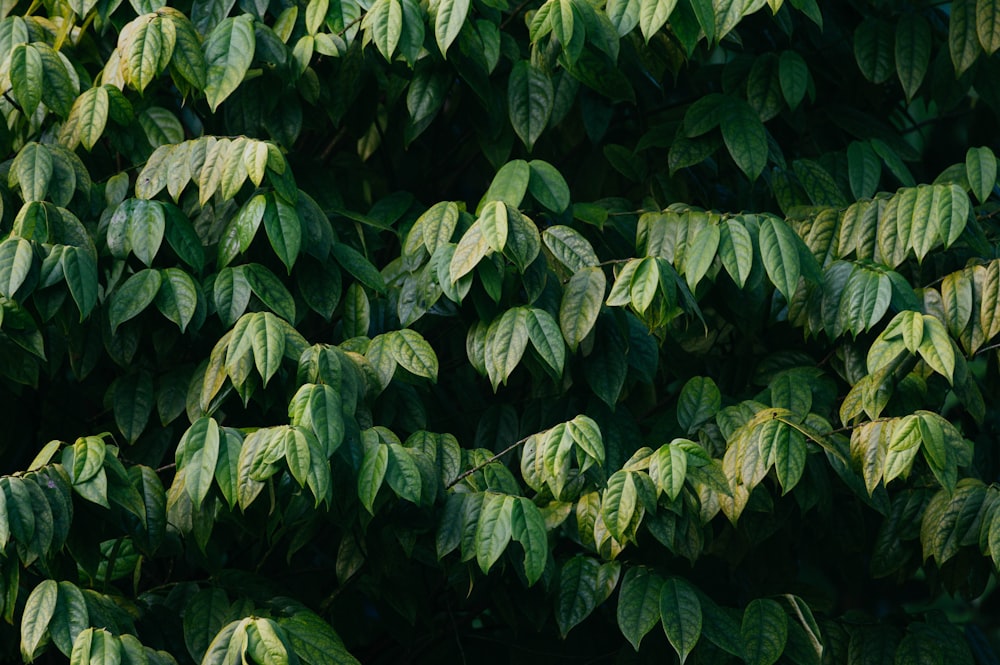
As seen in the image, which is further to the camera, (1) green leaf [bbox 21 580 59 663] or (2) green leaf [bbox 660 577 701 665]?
(2) green leaf [bbox 660 577 701 665]

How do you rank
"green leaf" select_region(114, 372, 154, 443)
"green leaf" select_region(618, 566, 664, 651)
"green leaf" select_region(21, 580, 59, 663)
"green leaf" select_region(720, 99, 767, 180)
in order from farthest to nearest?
"green leaf" select_region(720, 99, 767, 180) → "green leaf" select_region(114, 372, 154, 443) → "green leaf" select_region(618, 566, 664, 651) → "green leaf" select_region(21, 580, 59, 663)

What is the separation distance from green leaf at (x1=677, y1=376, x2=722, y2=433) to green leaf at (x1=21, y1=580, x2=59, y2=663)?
50.5 inches

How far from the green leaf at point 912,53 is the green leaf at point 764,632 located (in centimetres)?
133

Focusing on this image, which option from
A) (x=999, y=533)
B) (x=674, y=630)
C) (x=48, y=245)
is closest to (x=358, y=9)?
(x=48, y=245)

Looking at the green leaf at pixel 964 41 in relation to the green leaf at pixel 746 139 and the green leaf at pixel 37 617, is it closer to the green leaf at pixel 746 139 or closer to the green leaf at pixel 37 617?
the green leaf at pixel 746 139

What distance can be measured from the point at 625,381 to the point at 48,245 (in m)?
1.22

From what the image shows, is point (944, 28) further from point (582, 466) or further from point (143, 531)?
point (143, 531)

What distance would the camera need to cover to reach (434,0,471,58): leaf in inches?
104

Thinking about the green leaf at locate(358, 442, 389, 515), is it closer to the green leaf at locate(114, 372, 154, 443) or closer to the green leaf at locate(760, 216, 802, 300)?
the green leaf at locate(114, 372, 154, 443)

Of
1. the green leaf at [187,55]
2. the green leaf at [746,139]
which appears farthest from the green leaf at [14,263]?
the green leaf at [746,139]

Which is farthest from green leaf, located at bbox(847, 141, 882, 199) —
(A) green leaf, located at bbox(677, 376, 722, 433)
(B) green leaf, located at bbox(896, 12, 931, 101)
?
(A) green leaf, located at bbox(677, 376, 722, 433)

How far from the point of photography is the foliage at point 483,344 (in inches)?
93.3

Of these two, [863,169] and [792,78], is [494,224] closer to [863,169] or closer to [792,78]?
[792,78]

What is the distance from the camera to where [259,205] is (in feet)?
8.33
